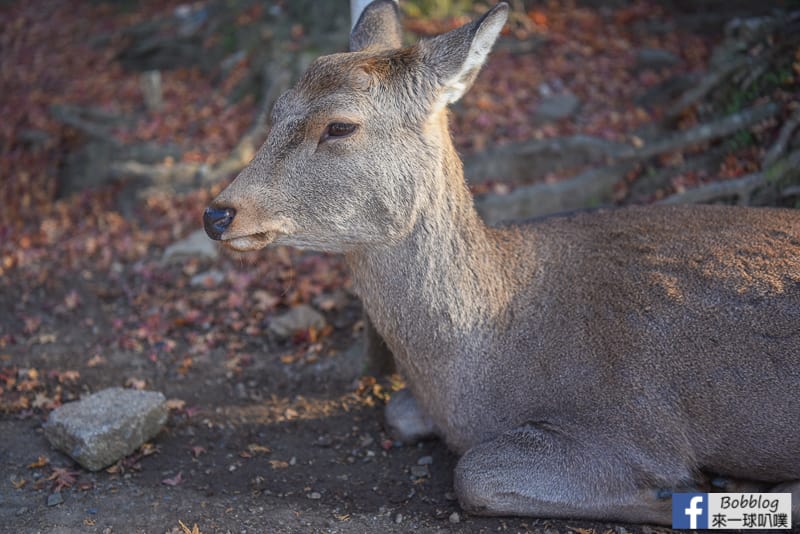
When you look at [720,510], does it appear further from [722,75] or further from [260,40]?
[260,40]

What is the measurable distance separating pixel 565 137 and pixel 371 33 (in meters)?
4.34

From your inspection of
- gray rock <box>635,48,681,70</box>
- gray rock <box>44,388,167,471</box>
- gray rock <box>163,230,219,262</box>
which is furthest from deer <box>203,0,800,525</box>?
gray rock <box>635,48,681,70</box>

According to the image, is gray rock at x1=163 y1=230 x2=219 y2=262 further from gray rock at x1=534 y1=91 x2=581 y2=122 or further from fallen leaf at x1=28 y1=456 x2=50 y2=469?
gray rock at x1=534 y1=91 x2=581 y2=122

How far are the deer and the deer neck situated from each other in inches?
0.4

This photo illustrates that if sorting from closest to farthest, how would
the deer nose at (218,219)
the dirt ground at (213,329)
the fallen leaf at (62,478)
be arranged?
1. the deer nose at (218,219)
2. the dirt ground at (213,329)
3. the fallen leaf at (62,478)

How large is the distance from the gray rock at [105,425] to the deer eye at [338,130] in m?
2.33

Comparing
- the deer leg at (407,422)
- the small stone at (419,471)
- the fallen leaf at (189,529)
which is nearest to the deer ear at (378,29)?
the deer leg at (407,422)

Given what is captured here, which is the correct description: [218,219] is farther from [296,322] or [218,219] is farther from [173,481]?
[296,322]

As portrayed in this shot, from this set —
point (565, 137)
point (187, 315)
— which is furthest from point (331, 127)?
point (565, 137)

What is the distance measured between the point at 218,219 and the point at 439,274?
1284 mm

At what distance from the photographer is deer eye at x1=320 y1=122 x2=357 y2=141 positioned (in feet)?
14.7

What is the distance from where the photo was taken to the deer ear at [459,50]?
4.36 meters

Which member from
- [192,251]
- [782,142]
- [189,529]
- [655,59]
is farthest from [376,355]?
[655,59]

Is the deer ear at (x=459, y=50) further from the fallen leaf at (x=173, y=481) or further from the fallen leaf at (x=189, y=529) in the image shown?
the fallen leaf at (x=173, y=481)
